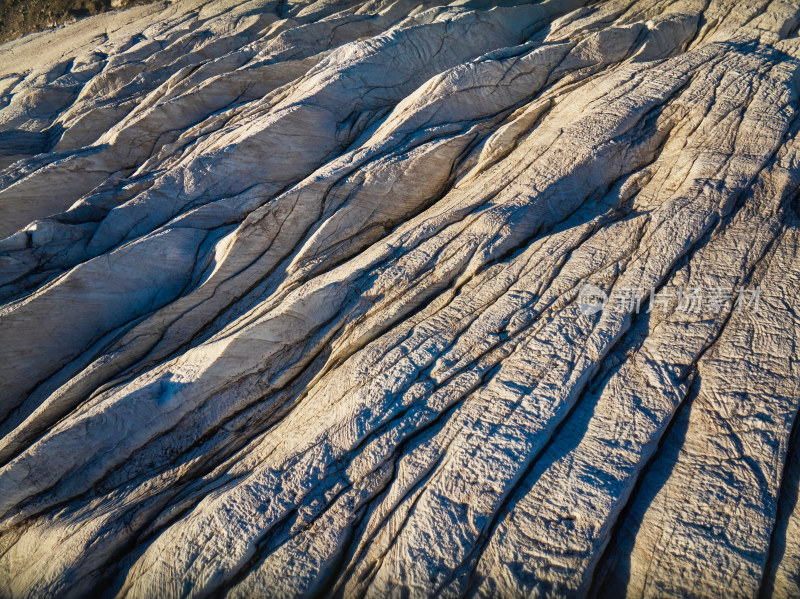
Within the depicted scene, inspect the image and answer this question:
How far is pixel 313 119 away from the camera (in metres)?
9.59

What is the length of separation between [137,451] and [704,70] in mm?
10977

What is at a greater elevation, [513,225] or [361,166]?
[361,166]

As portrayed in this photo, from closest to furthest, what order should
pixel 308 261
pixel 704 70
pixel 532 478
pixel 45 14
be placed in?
pixel 532 478, pixel 308 261, pixel 704 70, pixel 45 14

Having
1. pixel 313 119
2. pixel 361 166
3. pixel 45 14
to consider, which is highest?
pixel 45 14

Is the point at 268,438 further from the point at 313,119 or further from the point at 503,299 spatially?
the point at 313,119

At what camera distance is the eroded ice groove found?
14.4 feet

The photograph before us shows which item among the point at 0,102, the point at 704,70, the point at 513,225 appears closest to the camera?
the point at 513,225

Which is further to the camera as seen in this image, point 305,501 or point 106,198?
point 106,198

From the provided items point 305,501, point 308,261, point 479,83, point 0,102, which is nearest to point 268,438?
point 305,501

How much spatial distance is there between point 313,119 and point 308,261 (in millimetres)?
3871

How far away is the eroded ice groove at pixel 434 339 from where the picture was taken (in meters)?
4.40

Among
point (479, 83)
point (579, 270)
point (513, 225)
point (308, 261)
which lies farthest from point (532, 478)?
point (479, 83)

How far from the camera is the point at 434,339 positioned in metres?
5.72

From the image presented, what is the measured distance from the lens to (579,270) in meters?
6.05
